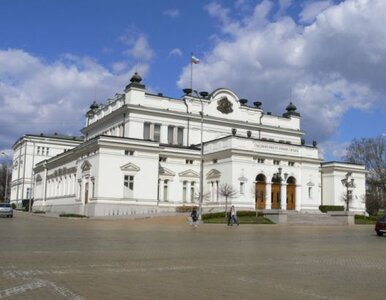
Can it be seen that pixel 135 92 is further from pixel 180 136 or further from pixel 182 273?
pixel 182 273

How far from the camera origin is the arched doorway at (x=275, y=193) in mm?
62094

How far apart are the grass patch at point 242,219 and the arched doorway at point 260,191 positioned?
8.19 metres

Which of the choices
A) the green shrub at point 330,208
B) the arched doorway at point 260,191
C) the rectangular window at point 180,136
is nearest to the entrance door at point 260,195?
the arched doorway at point 260,191

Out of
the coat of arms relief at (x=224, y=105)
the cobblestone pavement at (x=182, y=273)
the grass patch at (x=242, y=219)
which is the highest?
the coat of arms relief at (x=224, y=105)

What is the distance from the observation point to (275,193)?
62.6 m

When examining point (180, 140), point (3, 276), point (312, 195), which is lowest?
point (3, 276)

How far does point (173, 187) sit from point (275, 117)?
937 inches

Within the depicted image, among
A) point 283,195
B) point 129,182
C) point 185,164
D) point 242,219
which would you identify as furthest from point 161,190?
point 242,219

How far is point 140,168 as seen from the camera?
191 feet

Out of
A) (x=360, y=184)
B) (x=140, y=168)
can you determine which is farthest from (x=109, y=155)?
(x=360, y=184)

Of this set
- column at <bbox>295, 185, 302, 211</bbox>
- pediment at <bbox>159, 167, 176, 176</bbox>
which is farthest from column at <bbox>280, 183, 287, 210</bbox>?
pediment at <bbox>159, 167, 176, 176</bbox>

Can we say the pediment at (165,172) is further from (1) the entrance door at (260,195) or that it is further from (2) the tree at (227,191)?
(1) the entrance door at (260,195)

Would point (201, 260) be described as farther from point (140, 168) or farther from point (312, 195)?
point (312, 195)

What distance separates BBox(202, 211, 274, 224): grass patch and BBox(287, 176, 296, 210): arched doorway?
39.5 feet
